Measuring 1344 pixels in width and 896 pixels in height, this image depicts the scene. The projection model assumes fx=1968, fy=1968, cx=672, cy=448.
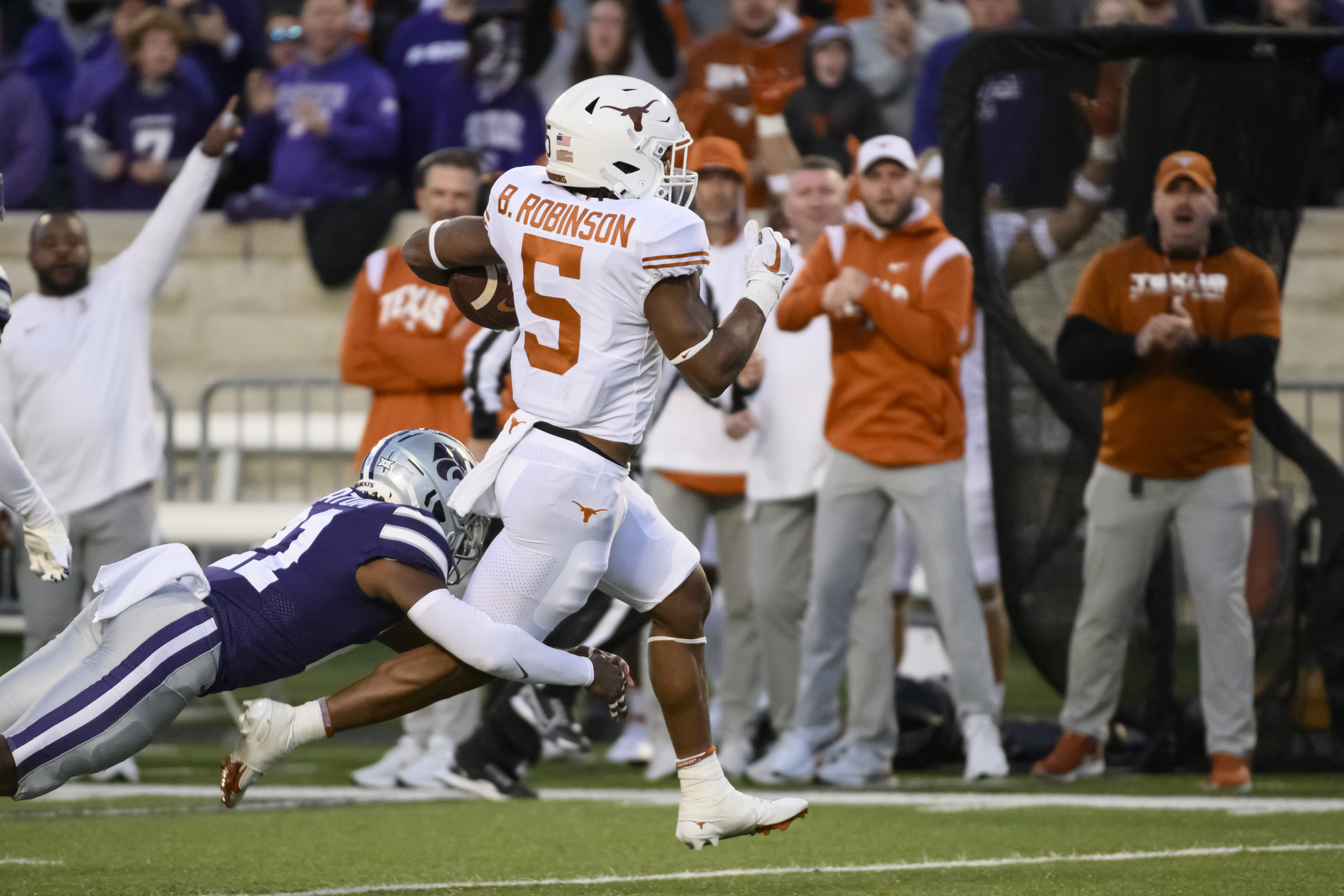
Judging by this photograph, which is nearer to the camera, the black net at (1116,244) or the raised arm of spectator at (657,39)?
the black net at (1116,244)

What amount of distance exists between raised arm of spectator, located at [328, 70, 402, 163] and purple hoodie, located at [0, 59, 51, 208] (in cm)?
194

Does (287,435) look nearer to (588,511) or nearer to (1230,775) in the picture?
(1230,775)

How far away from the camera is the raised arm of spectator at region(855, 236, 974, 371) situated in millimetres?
6918

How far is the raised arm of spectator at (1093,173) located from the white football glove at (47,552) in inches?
153

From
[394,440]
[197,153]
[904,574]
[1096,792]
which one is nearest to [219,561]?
[394,440]

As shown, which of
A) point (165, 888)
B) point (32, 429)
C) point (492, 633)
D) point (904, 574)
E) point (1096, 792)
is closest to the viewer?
point (492, 633)

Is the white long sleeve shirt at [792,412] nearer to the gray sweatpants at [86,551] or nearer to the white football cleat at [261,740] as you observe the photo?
the gray sweatpants at [86,551]

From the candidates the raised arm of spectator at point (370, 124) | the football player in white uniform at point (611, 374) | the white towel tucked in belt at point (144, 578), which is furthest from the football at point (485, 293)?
the raised arm of spectator at point (370, 124)

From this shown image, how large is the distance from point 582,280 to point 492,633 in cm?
87

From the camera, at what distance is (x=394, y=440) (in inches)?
188

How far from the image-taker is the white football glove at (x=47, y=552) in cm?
524

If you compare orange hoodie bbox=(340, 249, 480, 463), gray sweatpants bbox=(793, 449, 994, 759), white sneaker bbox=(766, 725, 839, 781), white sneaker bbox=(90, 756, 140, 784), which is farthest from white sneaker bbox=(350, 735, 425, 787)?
gray sweatpants bbox=(793, 449, 994, 759)

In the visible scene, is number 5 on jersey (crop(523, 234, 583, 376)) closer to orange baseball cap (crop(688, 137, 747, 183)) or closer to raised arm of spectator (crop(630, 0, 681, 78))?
orange baseball cap (crop(688, 137, 747, 183))

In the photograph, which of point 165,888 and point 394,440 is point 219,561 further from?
point 165,888
